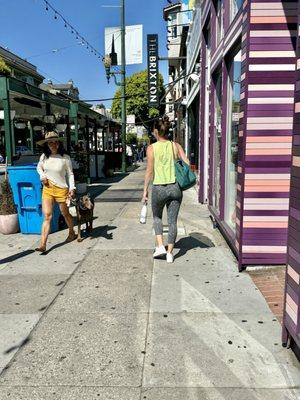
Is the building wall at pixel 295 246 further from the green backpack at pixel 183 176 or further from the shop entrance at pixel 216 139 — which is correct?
the shop entrance at pixel 216 139

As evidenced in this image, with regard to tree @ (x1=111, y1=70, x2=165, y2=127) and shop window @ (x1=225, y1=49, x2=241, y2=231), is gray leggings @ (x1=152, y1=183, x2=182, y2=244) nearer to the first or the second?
shop window @ (x1=225, y1=49, x2=241, y2=231)

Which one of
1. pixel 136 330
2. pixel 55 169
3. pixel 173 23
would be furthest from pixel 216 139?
pixel 173 23

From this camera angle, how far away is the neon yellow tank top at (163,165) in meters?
5.27

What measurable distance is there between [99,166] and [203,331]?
1546 centimetres

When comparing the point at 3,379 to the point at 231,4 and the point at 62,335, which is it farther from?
the point at 231,4

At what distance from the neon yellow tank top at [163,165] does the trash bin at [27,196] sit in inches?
96.6

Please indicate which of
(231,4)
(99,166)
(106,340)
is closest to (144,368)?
(106,340)

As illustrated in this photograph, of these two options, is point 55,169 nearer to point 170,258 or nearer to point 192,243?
point 170,258

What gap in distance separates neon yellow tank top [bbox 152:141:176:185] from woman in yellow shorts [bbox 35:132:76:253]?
1.53 metres

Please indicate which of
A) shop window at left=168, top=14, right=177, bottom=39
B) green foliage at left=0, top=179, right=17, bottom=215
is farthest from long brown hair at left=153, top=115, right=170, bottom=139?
shop window at left=168, top=14, right=177, bottom=39

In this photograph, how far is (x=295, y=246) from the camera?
117 inches

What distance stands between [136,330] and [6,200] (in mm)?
4411

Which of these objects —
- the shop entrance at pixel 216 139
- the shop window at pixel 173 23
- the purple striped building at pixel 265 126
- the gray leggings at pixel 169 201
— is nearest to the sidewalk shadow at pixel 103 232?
the gray leggings at pixel 169 201

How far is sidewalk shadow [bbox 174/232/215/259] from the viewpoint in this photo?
6.03 m
